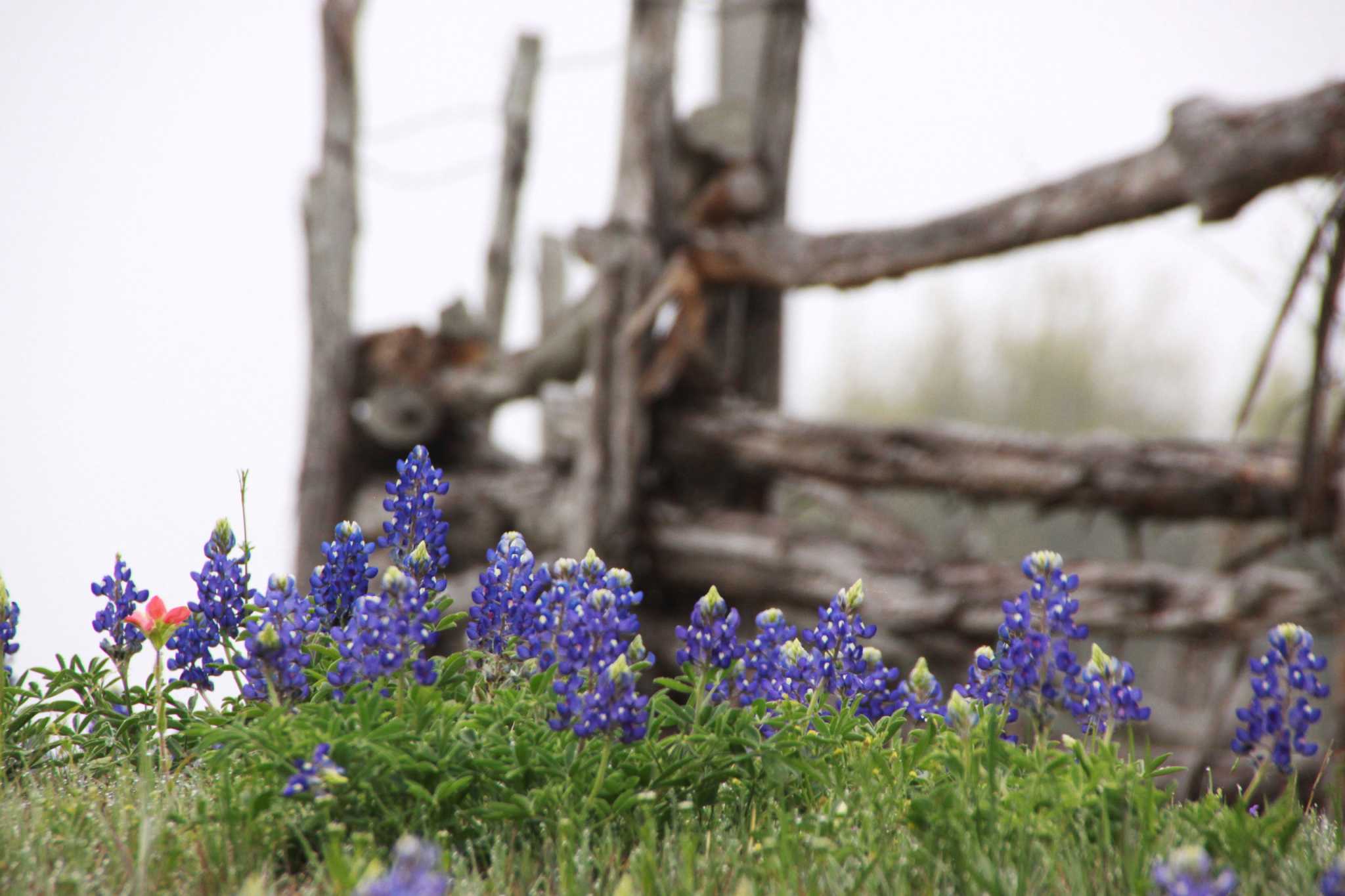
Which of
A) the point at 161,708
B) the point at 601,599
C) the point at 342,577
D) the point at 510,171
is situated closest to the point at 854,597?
the point at 601,599

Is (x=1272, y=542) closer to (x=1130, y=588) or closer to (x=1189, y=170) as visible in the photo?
(x=1130, y=588)

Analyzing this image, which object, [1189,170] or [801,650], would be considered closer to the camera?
[801,650]

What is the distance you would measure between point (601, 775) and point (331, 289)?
6587 millimetres

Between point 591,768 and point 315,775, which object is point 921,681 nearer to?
point 591,768

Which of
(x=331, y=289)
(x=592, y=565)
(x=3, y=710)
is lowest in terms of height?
(x=3, y=710)

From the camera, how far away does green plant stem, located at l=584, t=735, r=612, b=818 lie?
6.49 ft

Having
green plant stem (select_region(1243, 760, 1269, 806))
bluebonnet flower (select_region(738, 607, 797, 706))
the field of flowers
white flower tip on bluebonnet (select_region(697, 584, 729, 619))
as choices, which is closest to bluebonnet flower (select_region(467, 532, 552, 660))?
the field of flowers

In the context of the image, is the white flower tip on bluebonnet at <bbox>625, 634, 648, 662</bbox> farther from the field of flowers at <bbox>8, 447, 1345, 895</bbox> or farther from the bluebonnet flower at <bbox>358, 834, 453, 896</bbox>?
the bluebonnet flower at <bbox>358, 834, 453, 896</bbox>

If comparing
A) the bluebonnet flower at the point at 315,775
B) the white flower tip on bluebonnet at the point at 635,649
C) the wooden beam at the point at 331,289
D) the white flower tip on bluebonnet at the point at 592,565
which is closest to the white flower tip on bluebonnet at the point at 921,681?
the white flower tip on bluebonnet at the point at 635,649

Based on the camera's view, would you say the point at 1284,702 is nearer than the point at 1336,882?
No

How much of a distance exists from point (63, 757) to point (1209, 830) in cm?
249

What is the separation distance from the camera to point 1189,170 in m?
4.74

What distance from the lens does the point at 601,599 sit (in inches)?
81.4

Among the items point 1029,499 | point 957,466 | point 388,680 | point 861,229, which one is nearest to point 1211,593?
point 1029,499
